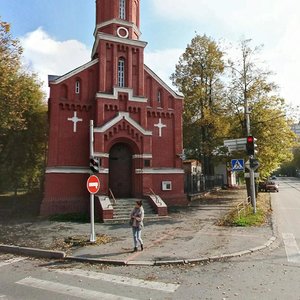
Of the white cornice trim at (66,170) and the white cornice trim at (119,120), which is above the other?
the white cornice trim at (119,120)

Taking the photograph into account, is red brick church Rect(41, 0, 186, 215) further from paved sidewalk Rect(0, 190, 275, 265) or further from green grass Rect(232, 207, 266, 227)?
green grass Rect(232, 207, 266, 227)

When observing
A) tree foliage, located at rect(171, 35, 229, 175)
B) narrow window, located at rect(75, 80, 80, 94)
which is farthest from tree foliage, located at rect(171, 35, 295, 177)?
narrow window, located at rect(75, 80, 80, 94)

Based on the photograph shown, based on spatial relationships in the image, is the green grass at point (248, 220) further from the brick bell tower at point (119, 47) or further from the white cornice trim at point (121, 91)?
the brick bell tower at point (119, 47)

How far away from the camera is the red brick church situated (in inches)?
848

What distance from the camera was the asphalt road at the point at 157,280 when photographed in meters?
7.29

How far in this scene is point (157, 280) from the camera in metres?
8.35

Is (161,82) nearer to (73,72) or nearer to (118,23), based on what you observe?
(118,23)

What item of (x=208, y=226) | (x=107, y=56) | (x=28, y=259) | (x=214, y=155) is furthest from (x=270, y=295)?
(x=214, y=155)

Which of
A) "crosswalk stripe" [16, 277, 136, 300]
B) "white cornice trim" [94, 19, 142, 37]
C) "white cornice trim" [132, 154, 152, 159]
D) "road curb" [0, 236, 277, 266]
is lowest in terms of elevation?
"crosswalk stripe" [16, 277, 136, 300]

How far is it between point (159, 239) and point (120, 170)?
1025 centimetres

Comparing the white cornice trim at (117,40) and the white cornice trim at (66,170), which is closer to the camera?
the white cornice trim at (66,170)

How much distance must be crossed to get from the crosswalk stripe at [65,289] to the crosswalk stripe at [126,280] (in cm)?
85

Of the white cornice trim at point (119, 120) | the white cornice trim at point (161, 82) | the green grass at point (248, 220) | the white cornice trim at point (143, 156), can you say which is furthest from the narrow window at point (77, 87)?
the green grass at point (248, 220)

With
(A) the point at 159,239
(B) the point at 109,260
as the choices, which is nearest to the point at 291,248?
(A) the point at 159,239
